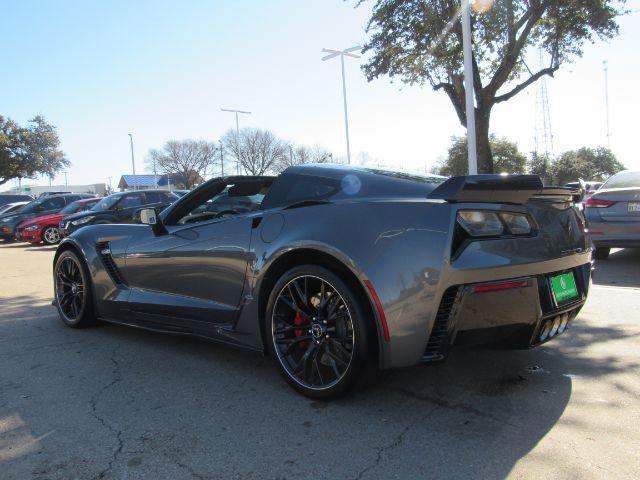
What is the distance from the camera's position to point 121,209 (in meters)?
13.6

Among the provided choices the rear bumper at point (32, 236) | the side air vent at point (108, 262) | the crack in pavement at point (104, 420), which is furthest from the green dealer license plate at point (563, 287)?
the rear bumper at point (32, 236)

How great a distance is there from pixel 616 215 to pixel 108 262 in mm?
6730

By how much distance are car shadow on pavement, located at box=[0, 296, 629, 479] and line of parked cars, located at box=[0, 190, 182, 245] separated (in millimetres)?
9399

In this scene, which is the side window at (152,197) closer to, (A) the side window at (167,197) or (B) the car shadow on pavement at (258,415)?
(A) the side window at (167,197)

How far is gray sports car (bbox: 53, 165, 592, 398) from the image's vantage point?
2.60 m

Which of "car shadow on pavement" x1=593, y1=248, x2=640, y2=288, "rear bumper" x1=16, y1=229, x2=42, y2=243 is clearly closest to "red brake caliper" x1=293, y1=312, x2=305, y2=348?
"car shadow on pavement" x1=593, y1=248, x2=640, y2=288

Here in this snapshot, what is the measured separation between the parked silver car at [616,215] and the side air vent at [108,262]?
634cm

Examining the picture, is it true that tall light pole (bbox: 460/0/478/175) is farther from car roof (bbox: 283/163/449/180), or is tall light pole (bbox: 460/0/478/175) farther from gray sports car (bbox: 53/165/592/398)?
gray sports car (bbox: 53/165/592/398)

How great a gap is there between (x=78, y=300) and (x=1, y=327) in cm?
90

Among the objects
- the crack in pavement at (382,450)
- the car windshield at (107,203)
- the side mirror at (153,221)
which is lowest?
the crack in pavement at (382,450)

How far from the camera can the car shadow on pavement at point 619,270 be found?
6.51m

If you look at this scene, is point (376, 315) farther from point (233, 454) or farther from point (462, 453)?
point (233, 454)

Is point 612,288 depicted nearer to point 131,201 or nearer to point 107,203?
point 131,201

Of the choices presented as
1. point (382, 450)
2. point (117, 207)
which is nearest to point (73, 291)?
point (382, 450)
